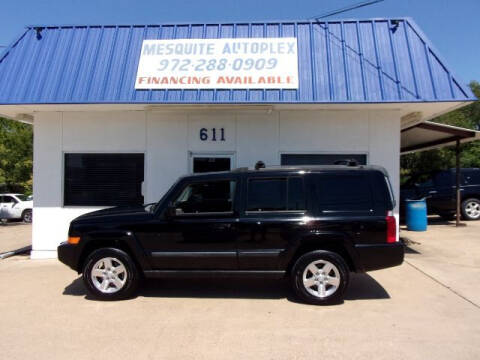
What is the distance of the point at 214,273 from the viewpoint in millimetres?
5176

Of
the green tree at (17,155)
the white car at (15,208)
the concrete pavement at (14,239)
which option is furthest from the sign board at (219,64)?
the green tree at (17,155)

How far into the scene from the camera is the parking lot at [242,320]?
3791mm

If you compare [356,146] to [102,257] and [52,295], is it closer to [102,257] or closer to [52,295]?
[102,257]

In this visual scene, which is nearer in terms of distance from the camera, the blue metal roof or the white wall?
the blue metal roof

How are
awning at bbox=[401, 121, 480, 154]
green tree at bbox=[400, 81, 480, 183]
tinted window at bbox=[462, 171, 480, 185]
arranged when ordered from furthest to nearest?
green tree at bbox=[400, 81, 480, 183], tinted window at bbox=[462, 171, 480, 185], awning at bbox=[401, 121, 480, 154]

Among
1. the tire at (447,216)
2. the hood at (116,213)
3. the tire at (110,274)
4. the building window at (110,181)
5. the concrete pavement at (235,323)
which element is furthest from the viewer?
the tire at (447,216)

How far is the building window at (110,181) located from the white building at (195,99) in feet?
0.07

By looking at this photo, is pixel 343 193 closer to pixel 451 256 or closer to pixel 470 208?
pixel 451 256

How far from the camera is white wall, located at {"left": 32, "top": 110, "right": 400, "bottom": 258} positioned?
7.98 m

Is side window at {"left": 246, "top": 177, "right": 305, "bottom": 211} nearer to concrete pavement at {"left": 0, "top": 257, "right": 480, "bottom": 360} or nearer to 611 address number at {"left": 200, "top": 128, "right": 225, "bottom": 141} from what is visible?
concrete pavement at {"left": 0, "top": 257, "right": 480, "bottom": 360}

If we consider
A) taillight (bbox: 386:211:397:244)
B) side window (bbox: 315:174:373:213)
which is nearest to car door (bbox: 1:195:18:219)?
side window (bbox: 315:174:373:213)

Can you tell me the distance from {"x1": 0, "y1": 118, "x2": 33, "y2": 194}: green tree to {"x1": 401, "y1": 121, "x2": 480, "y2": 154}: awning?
20.4 metres

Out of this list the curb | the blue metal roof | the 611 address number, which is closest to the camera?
the blue metal roof

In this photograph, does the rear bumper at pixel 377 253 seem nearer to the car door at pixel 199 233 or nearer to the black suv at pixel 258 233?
the black suv at pixel 258 233
